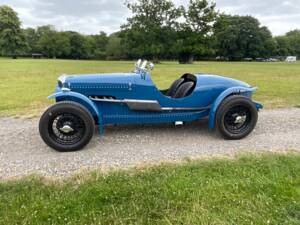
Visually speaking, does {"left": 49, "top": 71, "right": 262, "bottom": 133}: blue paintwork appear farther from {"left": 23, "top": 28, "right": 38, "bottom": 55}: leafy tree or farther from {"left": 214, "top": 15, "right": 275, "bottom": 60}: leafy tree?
{"left": 23, "top": 28, "right": 38, "bottom": 55}: leafy tree

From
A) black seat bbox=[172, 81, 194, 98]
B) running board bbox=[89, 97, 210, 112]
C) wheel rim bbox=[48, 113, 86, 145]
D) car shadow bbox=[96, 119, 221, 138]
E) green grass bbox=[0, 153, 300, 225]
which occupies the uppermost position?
black seat bbox=[172, 81, 194, 98]

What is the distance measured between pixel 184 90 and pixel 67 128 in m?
2.13

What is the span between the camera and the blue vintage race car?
13.6 ft

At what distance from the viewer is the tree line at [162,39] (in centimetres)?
4706

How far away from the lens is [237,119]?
→ 4781 millimetres

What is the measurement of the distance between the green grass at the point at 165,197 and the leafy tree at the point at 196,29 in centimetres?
4614

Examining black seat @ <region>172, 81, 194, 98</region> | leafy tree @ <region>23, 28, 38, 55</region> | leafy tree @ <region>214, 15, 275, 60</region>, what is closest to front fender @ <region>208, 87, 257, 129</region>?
black seat @ <region>172, 81, 194, 98</region>

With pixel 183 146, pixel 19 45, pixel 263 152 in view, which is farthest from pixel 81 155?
pixel 19 45

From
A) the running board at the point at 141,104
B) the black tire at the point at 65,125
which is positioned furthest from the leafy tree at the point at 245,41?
the black tire at the point at 65,125

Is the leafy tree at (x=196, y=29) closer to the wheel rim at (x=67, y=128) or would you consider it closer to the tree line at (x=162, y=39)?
the tree line at (x=162, y=39)

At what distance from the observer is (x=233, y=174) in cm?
329

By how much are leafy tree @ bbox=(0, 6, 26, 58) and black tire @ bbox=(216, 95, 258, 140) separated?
7533 centimetres

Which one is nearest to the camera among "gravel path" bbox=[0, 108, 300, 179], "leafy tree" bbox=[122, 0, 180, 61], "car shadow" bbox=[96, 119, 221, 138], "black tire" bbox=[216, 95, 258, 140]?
"gravel path" bbox=[0, 108, 300, 179]

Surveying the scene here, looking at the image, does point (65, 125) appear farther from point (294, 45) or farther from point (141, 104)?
point (294, 45)
